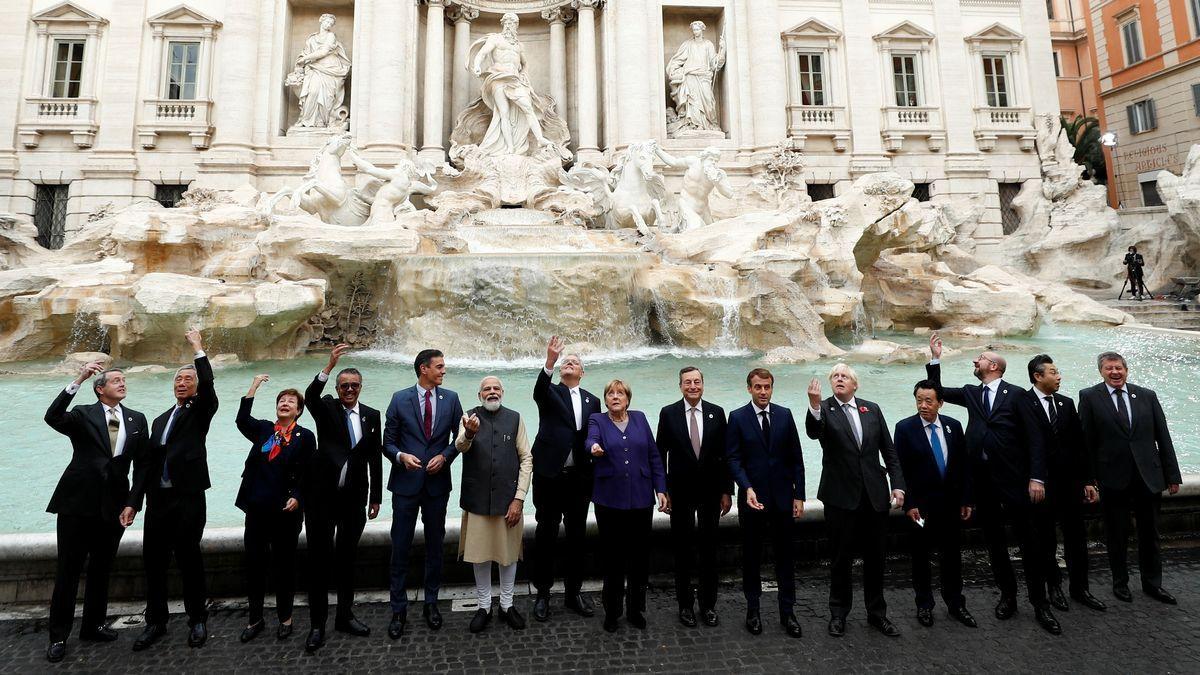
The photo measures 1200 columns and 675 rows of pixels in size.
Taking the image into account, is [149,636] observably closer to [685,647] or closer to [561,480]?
[561,480]

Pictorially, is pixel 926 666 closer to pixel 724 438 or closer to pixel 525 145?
pixel 724 438

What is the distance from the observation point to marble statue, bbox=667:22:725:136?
17500mm

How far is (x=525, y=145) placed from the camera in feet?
51.6

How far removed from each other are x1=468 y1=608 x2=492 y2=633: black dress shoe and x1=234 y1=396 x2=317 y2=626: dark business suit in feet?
2.47

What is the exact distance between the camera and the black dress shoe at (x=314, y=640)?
241 centimetres

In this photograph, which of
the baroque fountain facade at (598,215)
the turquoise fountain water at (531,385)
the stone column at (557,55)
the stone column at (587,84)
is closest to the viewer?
the turquoise fountain water at (531,385)

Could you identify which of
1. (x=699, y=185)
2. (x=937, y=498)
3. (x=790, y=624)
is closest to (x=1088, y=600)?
(x=937, y=498)

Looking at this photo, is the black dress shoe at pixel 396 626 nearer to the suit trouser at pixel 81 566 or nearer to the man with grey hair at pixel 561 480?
the man with grey hair at pixel 561 480

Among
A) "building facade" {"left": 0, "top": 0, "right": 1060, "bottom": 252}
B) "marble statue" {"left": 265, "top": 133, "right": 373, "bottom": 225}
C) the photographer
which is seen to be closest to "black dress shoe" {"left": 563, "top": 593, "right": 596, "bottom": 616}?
"marble statue" {"left": 265, "top": 133, "right": 373, "bottom": 225}

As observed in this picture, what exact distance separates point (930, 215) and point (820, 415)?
39.1 feet

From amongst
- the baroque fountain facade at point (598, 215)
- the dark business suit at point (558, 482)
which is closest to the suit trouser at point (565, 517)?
the dark business suit at point (558, 482)

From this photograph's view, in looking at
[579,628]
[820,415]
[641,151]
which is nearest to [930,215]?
[641,151]

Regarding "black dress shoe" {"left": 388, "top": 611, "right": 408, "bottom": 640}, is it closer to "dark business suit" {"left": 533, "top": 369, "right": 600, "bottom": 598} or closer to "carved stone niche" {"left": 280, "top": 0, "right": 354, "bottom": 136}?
"dark business suit" {"left": 533, "top": 369, "right": 600, "bottom": 598}

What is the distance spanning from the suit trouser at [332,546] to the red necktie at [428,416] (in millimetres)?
398
